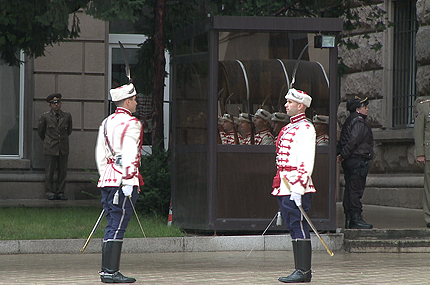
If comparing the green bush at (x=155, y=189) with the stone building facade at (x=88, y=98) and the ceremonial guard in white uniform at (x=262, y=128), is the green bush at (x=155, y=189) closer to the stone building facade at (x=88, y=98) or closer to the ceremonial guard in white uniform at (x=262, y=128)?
the ceremonial guard in white uniform at (x=262, y=128)

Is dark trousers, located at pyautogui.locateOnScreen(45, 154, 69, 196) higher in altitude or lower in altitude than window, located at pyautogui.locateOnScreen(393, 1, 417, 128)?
lower

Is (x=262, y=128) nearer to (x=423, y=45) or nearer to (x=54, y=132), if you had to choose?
(x=423, y=45)

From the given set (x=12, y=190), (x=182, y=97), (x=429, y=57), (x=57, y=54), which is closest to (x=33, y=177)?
(x=12, y=190)

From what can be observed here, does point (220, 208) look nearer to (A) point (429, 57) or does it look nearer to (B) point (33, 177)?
(A) point (429, 57)

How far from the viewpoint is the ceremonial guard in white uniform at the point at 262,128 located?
11.3 metres

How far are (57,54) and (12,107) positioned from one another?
140 centimetres

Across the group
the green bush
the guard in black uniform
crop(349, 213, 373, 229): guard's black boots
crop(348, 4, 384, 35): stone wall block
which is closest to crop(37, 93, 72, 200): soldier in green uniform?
the green bush

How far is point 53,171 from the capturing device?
55.9 feet

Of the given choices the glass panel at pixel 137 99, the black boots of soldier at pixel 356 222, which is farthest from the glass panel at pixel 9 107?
the black boots of soldier at pixel 356 222

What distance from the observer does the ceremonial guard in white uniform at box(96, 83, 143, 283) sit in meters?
7.77

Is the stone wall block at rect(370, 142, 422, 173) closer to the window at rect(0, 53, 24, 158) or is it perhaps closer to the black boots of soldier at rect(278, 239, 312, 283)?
the window at rect(0, 53, 24, 158)

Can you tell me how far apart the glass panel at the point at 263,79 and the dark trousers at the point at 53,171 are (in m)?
6.55

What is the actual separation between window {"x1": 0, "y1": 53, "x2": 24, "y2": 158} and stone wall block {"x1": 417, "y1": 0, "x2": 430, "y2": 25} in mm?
7726

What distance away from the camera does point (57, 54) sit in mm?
17484
